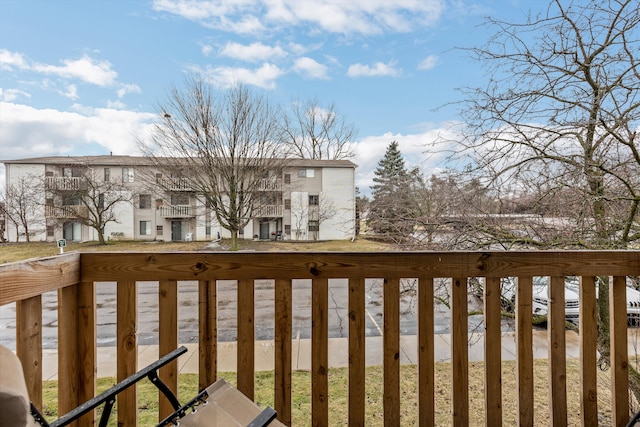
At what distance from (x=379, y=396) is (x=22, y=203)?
29.0 feet

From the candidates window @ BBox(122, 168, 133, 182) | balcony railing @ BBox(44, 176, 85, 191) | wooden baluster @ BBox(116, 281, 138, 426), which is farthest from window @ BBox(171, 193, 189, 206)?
wooden baluster @ BBox(116, 281, 138, 426)

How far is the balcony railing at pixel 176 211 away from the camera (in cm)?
1577

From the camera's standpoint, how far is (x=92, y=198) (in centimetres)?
1334

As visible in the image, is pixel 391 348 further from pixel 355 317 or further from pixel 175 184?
pixel 175 184

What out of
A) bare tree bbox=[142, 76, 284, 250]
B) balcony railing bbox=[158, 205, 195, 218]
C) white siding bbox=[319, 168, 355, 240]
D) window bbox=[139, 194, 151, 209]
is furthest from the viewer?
white siding bbox=[319, 168, 355, 240]

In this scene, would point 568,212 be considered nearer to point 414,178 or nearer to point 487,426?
point 414,178

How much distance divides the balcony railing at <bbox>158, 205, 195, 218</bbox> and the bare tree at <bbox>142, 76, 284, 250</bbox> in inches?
129

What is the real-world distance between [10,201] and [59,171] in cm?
671

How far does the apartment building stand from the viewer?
38.3 feet

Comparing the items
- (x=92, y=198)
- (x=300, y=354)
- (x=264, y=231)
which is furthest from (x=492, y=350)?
(x=264, y=231)

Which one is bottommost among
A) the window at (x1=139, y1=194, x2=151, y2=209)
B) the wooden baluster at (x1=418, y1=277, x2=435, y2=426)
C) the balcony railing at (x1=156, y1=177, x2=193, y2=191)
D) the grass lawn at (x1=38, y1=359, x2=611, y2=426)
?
the grass lawn at (x1=38, y1=359, x2=611, y2=426)

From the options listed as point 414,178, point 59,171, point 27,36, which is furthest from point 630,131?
point 59,171

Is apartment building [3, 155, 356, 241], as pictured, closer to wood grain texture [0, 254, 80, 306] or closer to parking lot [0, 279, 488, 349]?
parking lot [0, 279, 488, 349]

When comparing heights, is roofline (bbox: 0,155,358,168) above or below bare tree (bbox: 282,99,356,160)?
below
